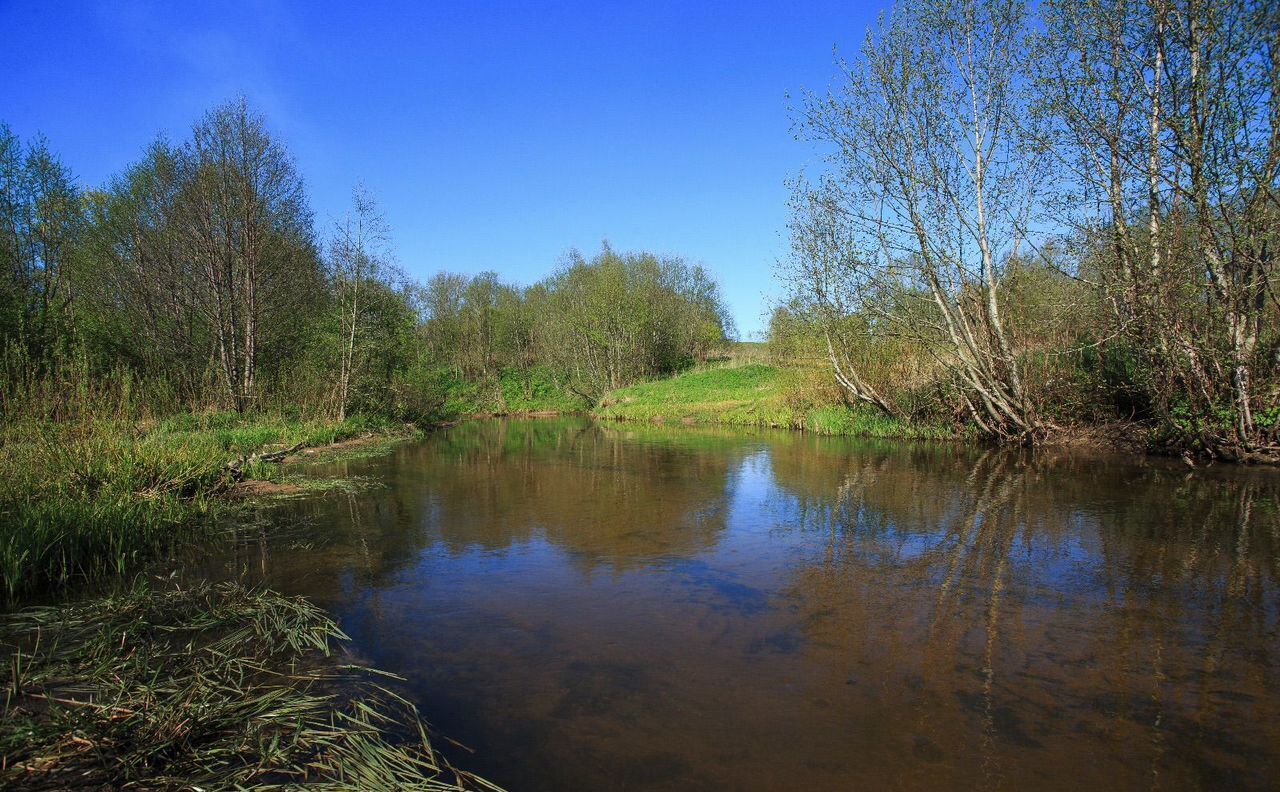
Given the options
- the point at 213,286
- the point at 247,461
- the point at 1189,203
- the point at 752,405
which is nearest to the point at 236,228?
the point at 213,286

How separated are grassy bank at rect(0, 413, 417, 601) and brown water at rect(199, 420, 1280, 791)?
1010mm

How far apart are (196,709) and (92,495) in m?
5.83

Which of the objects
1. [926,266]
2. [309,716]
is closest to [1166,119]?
[926,266]

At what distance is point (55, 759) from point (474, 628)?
2.64 meters

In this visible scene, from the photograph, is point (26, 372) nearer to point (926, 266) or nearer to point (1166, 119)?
point (926, 266)

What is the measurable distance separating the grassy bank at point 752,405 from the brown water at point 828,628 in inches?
378

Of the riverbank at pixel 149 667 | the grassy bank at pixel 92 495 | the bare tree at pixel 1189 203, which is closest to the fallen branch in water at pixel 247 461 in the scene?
the grassy bank at pixel 92 495

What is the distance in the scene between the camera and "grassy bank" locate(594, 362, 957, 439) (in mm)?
20031

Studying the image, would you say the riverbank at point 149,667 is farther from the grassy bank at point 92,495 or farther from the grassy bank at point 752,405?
the grassy bank at point 752,405

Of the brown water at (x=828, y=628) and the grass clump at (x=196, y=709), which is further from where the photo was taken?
the brown water at (x=828, y=628)

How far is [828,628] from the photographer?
493 cm

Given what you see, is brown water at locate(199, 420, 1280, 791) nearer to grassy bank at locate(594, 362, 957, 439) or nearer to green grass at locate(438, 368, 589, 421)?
grassy bank at locate(594, 362, 957, 439)

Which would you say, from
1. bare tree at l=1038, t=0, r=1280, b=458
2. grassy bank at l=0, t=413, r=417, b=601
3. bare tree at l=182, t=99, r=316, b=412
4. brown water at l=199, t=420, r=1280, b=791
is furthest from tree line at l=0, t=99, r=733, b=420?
bare tree at l=1038, t=0, r=1280, b=458

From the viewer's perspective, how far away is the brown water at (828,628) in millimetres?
3311
